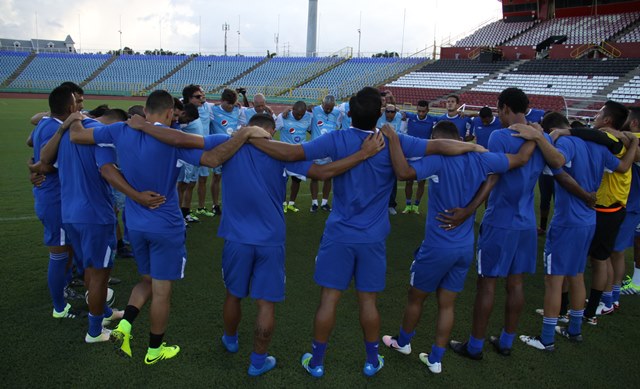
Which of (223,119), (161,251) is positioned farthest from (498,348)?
(223,119)

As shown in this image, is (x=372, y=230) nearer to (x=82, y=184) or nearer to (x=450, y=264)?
(x=450, y=264)

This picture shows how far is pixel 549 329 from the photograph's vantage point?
4234mm

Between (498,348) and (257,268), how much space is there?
239cm

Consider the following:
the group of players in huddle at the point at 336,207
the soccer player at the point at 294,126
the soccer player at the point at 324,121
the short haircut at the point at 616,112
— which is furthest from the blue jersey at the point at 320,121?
the short haircut at the point at 616,112

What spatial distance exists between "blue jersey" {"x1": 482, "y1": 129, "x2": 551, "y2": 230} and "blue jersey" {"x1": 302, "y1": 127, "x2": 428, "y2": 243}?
2.81 ft

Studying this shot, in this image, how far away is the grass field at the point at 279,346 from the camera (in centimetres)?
365

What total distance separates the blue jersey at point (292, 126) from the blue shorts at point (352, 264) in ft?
19.0

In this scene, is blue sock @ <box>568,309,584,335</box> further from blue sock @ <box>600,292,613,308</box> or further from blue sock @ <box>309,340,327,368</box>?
blue sock @ <box>309,340,327,368</box>

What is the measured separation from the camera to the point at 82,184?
12.9 ft

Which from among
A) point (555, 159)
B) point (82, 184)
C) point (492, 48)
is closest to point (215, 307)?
point (82, 184)

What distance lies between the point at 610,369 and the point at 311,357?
2607 millimetres

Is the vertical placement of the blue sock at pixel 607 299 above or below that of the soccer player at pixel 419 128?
below

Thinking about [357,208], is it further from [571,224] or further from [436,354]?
[571,224]

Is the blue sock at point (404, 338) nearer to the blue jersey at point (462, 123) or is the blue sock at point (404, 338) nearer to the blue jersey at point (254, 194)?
the blue jersey at point (254, 194)
